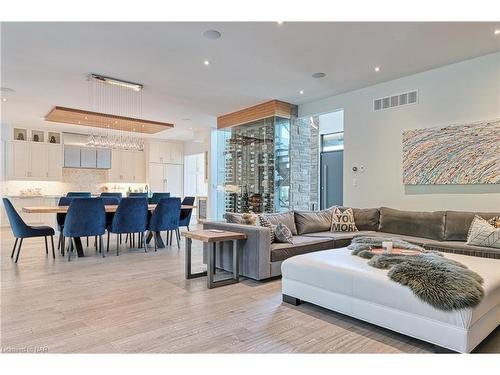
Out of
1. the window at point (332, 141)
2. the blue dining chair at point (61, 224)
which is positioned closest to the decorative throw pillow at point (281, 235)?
the blue dining chair at point (61, 224)

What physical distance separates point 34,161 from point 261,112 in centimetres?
670

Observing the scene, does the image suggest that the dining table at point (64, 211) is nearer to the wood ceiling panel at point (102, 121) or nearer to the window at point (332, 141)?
the wood ceiling panel at point (102, 121)

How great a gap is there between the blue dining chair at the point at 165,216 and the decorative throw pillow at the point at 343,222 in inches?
106

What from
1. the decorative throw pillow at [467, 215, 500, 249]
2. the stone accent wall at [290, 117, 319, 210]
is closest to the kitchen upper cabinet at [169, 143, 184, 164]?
the stone accent wall at [290, 117, 319, 210]

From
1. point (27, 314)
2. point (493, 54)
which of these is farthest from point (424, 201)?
point (27, 314)

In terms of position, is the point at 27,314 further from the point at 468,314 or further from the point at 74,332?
the point at 468,314

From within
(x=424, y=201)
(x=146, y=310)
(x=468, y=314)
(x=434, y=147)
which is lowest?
(x=146, y=310)

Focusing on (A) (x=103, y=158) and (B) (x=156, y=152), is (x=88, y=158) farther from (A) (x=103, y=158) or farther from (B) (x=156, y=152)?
(B) (x=156, y=152)

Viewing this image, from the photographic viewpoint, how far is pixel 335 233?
15.6 ft

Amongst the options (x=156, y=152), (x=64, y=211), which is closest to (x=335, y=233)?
(x=64, y=211)

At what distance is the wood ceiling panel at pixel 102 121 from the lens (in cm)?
721

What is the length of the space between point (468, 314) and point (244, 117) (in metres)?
5.85
